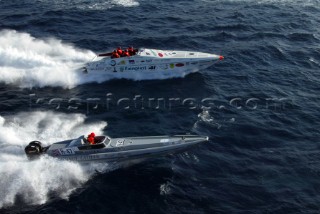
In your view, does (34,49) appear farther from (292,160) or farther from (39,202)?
(292,160)

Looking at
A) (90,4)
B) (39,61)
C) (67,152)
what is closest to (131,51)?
(39,61)

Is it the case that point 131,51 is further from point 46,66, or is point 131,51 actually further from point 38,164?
point 38,164

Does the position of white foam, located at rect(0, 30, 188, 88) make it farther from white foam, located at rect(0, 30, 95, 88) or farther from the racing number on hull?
the racing number on hull

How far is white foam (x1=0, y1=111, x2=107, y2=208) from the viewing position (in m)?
25.7

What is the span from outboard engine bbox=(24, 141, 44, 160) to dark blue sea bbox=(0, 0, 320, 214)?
0.52 meters

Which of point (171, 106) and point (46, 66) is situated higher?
point (46, 66)

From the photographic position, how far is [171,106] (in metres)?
36.2

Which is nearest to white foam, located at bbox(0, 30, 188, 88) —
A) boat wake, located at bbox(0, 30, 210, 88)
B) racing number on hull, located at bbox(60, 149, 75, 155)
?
boat wake, located at bbox(0, 30, 210, 88)

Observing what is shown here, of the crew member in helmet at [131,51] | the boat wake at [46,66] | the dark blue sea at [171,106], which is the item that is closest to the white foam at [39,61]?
the boat wake at [46,66]

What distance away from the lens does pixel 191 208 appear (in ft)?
80.1

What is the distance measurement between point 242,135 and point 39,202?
16339 millimetres

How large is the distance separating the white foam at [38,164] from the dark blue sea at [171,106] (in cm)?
9

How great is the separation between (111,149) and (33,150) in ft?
17.9

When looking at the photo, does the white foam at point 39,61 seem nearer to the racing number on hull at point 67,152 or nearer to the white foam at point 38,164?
the white foam at point 38,164
